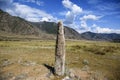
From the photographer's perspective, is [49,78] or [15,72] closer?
[49,78]

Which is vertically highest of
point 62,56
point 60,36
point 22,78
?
point 60,36

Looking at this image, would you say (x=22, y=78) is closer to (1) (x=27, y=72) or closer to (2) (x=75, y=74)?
(1) (x=27, y=72)

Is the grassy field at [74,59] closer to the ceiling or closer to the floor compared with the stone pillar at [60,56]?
closer to the floor

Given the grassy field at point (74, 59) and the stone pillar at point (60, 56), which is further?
the grassy field at point (74, 59)

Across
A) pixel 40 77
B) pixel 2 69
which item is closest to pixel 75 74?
pixel 40 77

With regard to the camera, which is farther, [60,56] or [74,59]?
[74,59]

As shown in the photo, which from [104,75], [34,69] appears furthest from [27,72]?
[104,75]

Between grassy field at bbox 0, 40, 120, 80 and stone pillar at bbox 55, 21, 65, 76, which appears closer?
stone pillar at bbox 55, 21, 65, 76

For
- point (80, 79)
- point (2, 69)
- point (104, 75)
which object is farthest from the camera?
point (2, 69)

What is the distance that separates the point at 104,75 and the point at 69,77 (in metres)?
5.80

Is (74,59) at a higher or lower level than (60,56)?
lower

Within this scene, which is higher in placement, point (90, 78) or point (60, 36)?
point (60, 36)

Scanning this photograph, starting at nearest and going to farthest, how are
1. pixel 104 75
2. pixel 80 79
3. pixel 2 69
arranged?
pixel 80 79
pixel 104 75
pixel 2 69

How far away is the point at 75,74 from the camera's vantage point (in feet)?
98.4
